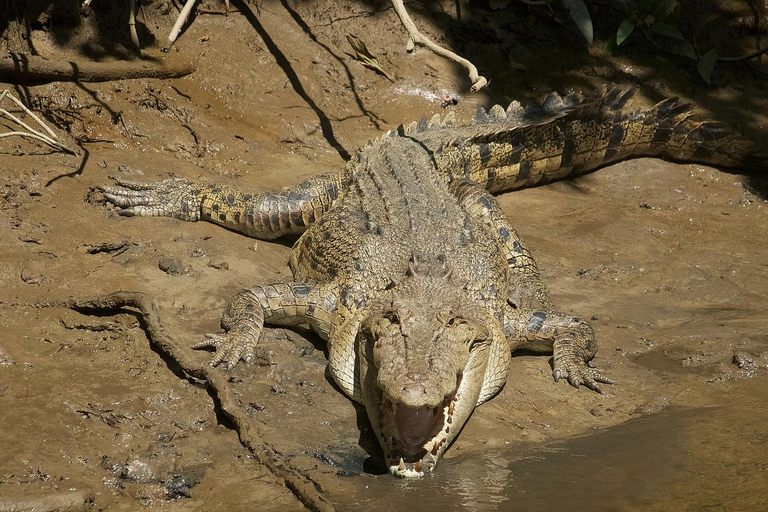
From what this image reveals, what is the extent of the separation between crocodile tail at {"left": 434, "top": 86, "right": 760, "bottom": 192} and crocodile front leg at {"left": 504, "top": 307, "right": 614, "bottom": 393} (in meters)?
1.76

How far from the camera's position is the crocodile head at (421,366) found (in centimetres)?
350

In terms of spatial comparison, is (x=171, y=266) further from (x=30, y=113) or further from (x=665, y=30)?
(x=665, y=30)

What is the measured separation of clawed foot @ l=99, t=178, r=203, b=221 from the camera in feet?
18.2

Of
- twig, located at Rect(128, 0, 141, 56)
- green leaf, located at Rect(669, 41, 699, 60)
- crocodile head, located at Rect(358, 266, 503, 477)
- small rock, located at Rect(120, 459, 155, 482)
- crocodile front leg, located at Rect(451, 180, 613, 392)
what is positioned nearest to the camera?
small rock, located at Rect(120, 459, 155, 482)

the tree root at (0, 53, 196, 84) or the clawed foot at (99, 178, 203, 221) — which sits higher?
the tree root at (0, 53, 196, 84)

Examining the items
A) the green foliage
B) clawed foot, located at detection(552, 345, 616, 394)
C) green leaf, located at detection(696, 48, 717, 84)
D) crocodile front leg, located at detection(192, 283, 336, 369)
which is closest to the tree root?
crocodile front leg, located at detection(192, 283, 336, 369)

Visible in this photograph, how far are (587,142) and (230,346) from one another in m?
3.89

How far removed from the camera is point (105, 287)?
4.57 m

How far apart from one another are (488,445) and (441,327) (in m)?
0.59

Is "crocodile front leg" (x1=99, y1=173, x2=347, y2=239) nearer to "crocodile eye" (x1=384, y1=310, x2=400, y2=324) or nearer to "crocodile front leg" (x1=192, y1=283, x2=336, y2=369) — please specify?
"crocodile front leg" (x1=192, y1=283, x2=336, y2=369)

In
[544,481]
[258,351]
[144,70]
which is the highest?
[144,70]

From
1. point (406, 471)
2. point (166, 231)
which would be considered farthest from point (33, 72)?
point (406, 471)

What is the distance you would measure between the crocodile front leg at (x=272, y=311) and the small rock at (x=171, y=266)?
0.47 m

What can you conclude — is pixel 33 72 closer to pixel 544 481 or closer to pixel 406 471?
pixel 406 471
